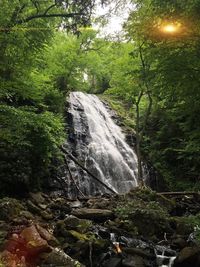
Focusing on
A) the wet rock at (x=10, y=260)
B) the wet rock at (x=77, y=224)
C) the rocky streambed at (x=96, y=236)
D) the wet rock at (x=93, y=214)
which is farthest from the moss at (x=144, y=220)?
the wet rock at (x=10, y=260)

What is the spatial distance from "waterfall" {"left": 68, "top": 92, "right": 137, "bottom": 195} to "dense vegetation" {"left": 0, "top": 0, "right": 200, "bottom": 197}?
1.59 meters

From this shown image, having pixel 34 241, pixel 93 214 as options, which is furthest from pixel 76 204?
pixel 34 241

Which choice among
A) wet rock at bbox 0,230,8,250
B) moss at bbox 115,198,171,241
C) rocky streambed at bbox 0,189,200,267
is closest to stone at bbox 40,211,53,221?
rocky streambed at bbox 0,189,200,267

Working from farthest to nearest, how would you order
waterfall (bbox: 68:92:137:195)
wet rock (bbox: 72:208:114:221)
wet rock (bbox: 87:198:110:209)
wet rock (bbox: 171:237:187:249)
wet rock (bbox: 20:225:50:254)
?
waterfall (bbox: 68:92:137:195) < wet rock (bbox: 87:198:110:209) < wet rock (bbox: 72:208:114:221) < wet rock (bbox: 171:237:187:249) < wet rock (bbox: 20:225:50:254)

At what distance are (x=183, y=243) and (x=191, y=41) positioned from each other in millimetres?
4941

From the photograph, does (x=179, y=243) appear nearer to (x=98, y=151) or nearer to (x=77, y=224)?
(x=77, y=224)

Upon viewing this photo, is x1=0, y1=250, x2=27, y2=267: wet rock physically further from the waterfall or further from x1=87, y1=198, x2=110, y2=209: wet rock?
the waterfall

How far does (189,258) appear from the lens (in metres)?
7.33

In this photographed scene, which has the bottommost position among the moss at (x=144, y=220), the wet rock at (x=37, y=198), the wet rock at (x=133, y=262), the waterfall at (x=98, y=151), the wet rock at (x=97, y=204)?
the wet rock at (x=133, y=262)

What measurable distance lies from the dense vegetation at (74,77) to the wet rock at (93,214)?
9.11ft

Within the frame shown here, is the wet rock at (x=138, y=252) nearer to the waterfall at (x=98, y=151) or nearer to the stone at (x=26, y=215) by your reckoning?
the stone at (x=26, y=215)

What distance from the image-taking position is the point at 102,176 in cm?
1694

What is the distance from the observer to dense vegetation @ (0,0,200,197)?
23.6ft

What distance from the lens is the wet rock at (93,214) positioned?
9.48 metres
